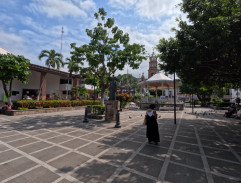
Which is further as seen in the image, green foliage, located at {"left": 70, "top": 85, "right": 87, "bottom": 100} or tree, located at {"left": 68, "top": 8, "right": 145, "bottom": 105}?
green foliage, located at {"left": 70, "top": 85, "right": 87, "bottom": 100}

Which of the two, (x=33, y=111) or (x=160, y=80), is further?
(x=160, y=80)

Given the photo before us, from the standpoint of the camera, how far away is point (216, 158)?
12.3 ft

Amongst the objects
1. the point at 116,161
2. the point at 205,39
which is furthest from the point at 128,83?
the point at 116,161

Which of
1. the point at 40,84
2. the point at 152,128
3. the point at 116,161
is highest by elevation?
the point at 40,84

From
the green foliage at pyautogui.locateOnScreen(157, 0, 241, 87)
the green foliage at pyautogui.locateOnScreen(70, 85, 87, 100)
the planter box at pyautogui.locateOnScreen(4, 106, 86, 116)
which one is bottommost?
the planter box at pyautogui.locateOnScreen(4, 106, 86, 116)

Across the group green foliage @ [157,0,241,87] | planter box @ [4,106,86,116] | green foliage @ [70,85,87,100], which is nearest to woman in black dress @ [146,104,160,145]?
green foliage @ [157,0,241,87]

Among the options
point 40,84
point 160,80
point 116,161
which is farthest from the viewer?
point 160,80

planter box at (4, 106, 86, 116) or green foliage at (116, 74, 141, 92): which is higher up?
green foliage at (116, 74, 141, 92)

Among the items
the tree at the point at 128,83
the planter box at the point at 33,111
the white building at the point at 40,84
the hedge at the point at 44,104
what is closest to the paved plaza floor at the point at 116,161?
the planter box at the point at 33,111

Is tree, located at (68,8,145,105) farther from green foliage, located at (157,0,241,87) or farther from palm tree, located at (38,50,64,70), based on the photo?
palm tree, located at (38,50,64,70)

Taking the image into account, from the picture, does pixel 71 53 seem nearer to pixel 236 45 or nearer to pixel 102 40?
pixel 102 40

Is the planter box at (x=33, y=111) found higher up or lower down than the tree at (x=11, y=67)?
lower down

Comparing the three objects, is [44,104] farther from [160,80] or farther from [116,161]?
[160,80]

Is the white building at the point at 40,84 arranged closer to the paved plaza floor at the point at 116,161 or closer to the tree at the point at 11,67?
the tree at the point at 11,67
